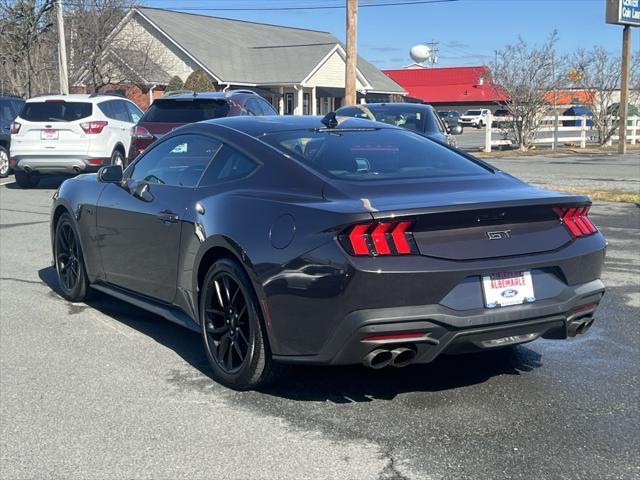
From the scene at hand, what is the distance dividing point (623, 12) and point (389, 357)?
27184 mm

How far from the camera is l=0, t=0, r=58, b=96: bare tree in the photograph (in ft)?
99.6

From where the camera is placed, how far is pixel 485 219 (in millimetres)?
4133

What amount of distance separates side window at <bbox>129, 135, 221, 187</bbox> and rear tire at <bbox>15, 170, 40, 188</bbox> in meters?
10.8

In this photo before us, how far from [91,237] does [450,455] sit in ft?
11.9

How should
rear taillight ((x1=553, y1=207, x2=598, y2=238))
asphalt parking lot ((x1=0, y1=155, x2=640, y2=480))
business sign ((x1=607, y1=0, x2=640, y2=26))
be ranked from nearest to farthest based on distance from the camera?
1. asphalt parking lot ((x1=0, y1=155, x2=640, y2=480))
2. rear taillight ((x1=553, y1=207, x2=598, y2=238))
3. business sign ((x1=607, y1=0, x2=640, y2=26))

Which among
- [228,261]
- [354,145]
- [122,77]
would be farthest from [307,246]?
[122,77]

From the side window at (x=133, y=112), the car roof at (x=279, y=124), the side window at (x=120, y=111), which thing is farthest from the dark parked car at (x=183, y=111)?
the car roof at (x=279, y=124)

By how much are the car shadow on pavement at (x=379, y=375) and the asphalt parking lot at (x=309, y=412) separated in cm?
1

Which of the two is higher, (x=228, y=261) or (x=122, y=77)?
(x=122, y=77)

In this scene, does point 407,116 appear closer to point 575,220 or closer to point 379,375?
point 379,375

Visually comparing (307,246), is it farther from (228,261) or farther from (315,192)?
(228,261)

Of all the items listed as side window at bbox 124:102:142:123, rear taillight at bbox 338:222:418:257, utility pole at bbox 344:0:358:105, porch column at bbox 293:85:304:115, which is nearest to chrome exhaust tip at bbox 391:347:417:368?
rear taillight at bbox 338:222:418:257

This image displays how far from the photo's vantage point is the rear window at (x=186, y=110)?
13023 millimetres

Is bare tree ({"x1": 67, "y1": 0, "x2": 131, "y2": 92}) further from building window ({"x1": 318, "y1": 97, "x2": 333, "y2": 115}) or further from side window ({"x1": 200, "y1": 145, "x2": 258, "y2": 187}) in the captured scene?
side window ({"x1": 200, "y1": 145, "x2": 258, "y2": 187})
